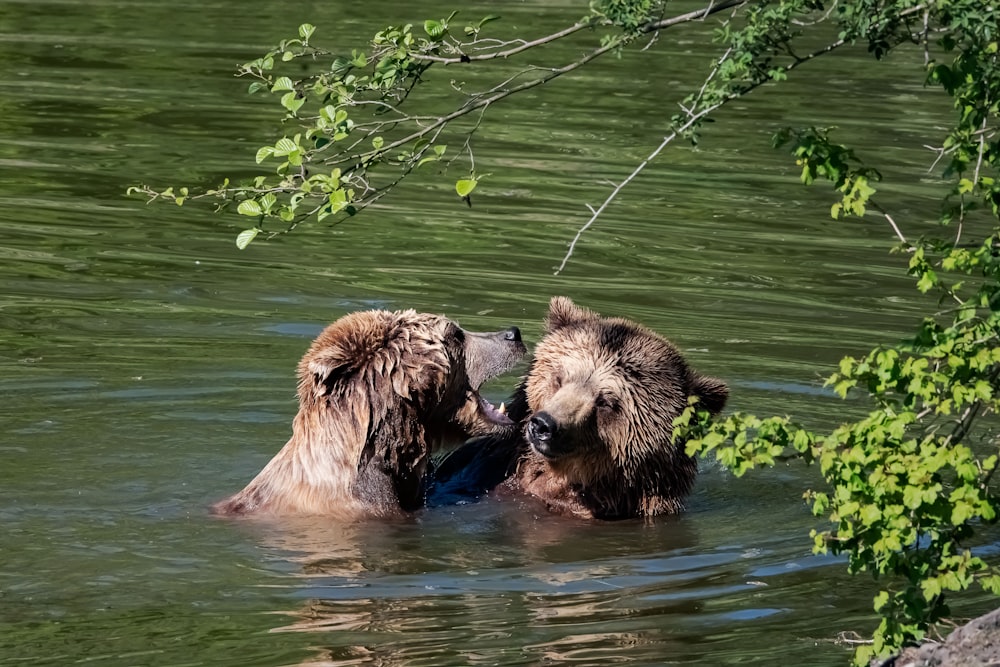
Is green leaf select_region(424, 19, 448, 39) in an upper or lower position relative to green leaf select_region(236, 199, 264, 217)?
upper

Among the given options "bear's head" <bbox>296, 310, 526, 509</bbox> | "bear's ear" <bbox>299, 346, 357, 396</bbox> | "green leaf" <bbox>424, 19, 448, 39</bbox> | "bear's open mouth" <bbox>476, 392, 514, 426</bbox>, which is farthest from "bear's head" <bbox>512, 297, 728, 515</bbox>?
"green leaf" <bbox>424, 19, 448, 39</bbox>

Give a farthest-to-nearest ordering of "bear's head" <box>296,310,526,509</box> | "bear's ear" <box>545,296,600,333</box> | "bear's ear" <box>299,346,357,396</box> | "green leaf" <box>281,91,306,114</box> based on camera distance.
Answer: "bear's ear" <box>545,296,600,333</box>
"bear's head" <box>296,310,526,509</box>
"bear's ear" <box>299,346,357,396</box>
"green leaf" <box>281,91,306,114</box>

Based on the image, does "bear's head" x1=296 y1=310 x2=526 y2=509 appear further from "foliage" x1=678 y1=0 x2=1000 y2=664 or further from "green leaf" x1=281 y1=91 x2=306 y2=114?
"foliage" x1=678 y1=0 x2=1000 y2=664

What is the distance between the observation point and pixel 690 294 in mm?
13211

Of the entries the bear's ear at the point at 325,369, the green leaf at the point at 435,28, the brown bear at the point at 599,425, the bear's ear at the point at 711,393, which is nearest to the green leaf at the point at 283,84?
the green leaf at the point at 435,28

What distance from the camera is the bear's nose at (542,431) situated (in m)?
8.43

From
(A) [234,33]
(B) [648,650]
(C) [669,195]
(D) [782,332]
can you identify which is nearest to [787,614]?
(B) [648,650]

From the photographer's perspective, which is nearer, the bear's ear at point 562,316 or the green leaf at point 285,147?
the green leaf at point 285,147

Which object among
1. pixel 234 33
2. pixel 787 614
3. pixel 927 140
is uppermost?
pixel 234 33

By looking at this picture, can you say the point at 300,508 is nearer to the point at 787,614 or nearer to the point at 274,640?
the point at 274,640

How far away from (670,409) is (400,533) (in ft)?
5.50

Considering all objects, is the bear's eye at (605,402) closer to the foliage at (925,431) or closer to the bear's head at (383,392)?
the bear's head at (383,392)

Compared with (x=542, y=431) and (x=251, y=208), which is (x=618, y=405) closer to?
(x=542, y=431)

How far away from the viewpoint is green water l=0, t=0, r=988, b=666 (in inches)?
282
